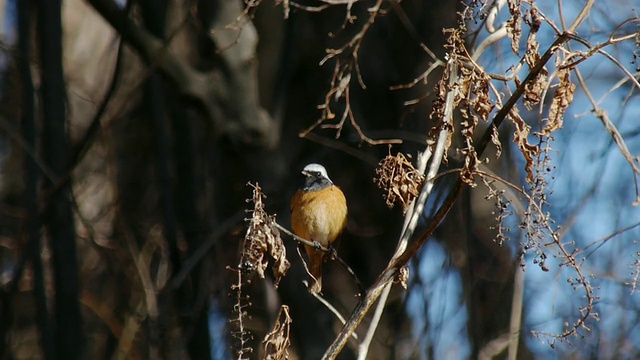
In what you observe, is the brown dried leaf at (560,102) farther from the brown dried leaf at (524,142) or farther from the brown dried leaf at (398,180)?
the brown dried leaf at (398,180)

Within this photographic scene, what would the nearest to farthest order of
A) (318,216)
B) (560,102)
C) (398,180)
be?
(560,102) → (398,180) → (318,216)

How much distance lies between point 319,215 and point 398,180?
2.84 m

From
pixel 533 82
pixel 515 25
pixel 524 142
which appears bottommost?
pixel 524 142

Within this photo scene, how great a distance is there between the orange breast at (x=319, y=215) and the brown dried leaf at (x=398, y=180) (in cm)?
278

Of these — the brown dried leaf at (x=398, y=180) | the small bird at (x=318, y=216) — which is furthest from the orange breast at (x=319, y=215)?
the brown dried leaf at (x=398, y=180)

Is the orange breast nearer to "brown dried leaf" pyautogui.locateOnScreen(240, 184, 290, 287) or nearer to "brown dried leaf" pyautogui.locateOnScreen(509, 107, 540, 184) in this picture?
"brown dried leaf" pyautogui.locateOnScreen(240, 184, 290, 287)

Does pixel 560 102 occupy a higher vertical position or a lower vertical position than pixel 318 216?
lower

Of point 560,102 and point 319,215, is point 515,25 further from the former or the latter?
point 319,215

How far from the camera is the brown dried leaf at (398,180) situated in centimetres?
306

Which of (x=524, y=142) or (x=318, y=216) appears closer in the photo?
(x=524, y=142)

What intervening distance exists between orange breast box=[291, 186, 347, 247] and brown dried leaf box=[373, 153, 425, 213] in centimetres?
278

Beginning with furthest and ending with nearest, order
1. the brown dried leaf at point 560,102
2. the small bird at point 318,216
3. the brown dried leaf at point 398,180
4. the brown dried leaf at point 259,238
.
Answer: the small bird at point 318,216
the brown dried leaf at point 398,180
the brown dried leaf at point 259,238
the brown dried leaf at point 560,102

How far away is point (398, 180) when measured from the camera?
121 inches

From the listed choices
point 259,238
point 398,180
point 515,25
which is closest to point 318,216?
point 398,180
